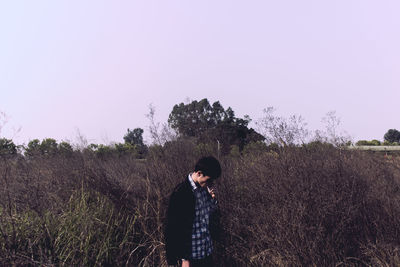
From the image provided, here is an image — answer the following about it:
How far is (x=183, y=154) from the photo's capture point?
584 centimetres

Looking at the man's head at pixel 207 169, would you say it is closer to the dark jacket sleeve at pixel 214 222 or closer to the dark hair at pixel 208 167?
the dark hair at pixel 208 167

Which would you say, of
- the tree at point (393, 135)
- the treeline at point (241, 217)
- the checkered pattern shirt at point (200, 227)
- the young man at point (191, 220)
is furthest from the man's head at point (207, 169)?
the tree at point (393, 135)

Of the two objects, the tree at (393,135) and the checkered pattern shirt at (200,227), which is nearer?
the checkered pattern shirt at (200,227)

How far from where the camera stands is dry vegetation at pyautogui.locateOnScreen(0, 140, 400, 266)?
3893 mm

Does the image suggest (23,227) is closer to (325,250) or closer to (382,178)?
(325,250)

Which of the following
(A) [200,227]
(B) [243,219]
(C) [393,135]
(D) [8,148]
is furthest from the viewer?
(C) [393,135]

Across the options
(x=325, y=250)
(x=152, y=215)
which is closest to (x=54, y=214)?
(x=152, y=215)

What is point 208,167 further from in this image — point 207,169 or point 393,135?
point 393,135

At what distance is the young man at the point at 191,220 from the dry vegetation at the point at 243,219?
1241 mm

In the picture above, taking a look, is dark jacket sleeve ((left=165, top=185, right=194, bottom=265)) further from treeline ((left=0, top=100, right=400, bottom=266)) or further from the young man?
treeline ((left=0, top=100, right=400, bottom=266))

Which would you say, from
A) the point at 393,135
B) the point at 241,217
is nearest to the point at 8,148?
the point at 241,217

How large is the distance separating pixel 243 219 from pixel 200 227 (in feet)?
6.48

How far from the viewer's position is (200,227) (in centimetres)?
291

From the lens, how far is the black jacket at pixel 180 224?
272 centimetres
